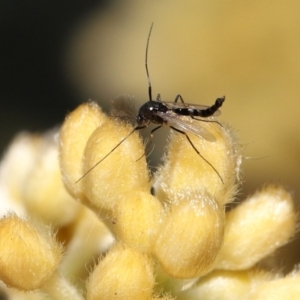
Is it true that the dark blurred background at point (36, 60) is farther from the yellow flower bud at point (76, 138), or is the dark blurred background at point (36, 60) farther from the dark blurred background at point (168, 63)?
the yellow flower bud at point (76, 138)

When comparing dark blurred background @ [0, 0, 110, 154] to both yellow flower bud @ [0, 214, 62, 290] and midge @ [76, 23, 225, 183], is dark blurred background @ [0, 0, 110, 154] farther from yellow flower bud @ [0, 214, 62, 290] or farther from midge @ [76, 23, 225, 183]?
yellow flower bud @ [0, 214, 62, 290]

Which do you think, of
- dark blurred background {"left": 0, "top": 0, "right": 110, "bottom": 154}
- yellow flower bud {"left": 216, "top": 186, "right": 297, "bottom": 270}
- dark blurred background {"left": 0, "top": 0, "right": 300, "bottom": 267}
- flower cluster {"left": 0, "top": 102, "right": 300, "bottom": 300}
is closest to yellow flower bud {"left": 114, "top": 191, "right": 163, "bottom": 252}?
flower cluster {"left": 0, "top": 102, "right": 300, "bottom": 300}

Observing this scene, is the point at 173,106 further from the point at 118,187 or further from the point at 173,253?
the point at 173,253

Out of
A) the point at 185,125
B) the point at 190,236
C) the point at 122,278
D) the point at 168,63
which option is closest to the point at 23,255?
the point at 122,278

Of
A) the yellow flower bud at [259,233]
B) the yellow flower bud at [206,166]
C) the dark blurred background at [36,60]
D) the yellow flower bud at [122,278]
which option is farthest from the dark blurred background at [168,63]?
the yellow flower bud at [122,278]

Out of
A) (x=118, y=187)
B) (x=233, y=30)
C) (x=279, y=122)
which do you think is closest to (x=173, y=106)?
(x=118, y=187)

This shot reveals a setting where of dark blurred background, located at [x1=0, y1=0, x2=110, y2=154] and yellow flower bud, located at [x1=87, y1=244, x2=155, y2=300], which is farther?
dark blurred background, located at [x1=0, y1=0, x2=110, y2=154]
